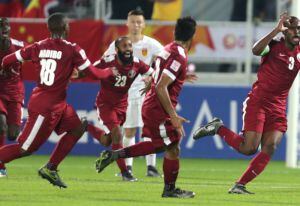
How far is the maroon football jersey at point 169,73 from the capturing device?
11930mm

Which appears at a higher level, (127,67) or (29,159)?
(127,67)

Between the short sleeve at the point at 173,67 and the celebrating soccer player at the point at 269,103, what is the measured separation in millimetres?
1427

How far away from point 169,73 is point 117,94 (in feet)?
10.6

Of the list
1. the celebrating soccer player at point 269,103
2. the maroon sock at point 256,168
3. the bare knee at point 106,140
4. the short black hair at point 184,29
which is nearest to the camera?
the short black hair at point 184,29

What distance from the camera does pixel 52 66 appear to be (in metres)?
13.0

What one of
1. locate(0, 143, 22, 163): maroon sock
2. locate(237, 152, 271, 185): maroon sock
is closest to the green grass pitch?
locate(237, 152, 271, 185): maroon sock

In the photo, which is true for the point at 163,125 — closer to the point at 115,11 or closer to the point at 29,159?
the point at 29,159

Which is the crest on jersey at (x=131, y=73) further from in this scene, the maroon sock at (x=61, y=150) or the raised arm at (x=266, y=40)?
the raised arm at (x=266, y=40)

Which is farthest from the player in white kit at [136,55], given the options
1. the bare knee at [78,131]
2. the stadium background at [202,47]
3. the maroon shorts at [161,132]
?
the maroon shorts at [161,132]

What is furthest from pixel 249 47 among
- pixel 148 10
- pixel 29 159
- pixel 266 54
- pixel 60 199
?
pixel 60 199

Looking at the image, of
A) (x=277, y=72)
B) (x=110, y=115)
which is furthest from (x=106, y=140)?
(x=277, y=72)

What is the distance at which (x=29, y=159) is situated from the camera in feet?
63.9

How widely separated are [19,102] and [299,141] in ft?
16.4

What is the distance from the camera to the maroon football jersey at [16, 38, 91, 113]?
1300 centimetres
